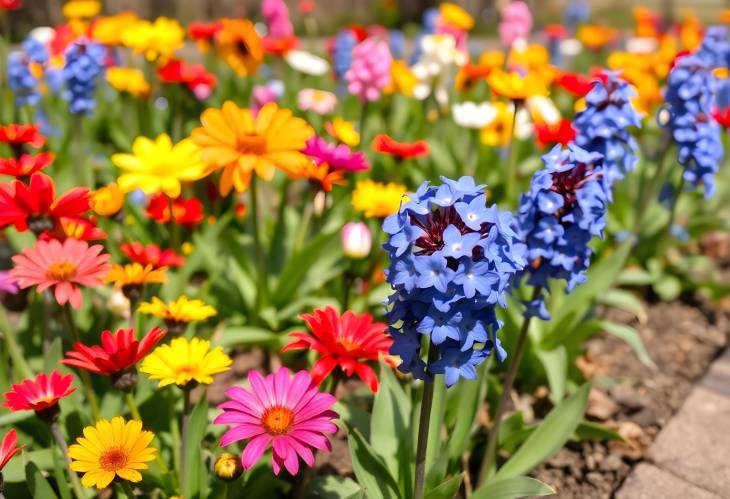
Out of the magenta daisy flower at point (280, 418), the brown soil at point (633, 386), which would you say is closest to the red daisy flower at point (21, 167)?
the magenta daisy flower at point (280, 418)

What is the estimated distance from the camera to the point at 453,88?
376 cm

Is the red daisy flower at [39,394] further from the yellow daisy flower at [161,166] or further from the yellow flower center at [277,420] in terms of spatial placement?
the yellow daisy flower at [161,166]

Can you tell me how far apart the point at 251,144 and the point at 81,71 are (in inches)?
50.9

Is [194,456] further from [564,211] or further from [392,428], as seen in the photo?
[564,211]

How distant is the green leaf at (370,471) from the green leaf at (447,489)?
0.13 meters

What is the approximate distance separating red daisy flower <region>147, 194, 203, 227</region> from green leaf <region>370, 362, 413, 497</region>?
0.85 meters

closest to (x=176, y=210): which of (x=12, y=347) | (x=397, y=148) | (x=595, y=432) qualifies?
(x=12, y=347)

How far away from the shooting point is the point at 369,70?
322 centimetres

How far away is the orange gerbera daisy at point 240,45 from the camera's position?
286cm

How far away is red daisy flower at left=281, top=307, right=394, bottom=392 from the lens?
1.54 meters

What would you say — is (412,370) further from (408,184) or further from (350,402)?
(408,184)

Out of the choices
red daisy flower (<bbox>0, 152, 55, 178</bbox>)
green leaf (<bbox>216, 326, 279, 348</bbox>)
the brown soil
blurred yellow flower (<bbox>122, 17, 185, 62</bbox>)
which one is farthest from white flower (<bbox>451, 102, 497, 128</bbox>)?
red daisy flower (<bbox>0, 152, 55, 178</bbox>)

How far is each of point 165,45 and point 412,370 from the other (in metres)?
2.18

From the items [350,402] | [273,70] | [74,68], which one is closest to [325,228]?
[350,402]
